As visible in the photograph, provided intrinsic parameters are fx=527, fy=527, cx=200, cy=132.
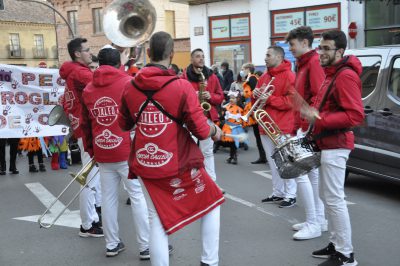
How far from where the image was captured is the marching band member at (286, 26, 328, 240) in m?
5.30

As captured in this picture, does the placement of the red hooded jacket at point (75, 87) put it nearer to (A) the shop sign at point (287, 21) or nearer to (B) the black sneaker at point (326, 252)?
(B) the black sneaker at point (326, 252)

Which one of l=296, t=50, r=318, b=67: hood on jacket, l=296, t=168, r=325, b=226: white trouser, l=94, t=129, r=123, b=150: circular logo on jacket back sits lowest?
l=296, t=168, r=325, b=226: white trouser

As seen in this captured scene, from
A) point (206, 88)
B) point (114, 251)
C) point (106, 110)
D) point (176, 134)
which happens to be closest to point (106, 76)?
point (106, 110)

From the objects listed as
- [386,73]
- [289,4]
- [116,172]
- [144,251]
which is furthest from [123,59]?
[289,4]

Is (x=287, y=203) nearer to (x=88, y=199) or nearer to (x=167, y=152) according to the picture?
(x=88, y=199)

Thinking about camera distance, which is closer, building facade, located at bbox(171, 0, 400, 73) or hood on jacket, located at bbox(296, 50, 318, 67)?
hood on jacket, located at bbox(296, 50, 318, 67)

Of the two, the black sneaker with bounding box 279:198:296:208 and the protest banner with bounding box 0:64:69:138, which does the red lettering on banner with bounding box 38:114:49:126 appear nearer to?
the protest banner with bounding box 0:64:69:138

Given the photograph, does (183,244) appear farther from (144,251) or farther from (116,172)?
(116,172)

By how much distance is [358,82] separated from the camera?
4.28 meters

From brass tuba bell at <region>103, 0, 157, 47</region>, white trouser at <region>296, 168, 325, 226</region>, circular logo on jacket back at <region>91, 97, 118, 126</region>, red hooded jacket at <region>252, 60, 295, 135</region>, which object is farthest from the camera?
red hooded jacket at <region>252, 60, 295, 135</region>

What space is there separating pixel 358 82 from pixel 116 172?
2.28 metres

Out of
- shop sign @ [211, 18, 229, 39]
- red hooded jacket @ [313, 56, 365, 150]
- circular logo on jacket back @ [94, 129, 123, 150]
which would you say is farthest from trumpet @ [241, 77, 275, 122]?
shop sign @ [211, 18, 229, 39]

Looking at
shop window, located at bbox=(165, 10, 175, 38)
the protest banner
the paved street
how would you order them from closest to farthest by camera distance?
1. the paved street
2. the protest banner
3. shop window, located at bbox=(165, 10, 175, 38)

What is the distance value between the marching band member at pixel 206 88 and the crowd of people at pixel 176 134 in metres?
0.82
